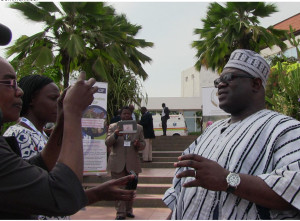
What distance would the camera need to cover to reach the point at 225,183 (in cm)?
150

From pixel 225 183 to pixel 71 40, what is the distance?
8591 mm

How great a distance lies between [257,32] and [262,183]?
44.0 feet

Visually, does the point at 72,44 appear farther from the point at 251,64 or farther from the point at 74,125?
the point at 74,125

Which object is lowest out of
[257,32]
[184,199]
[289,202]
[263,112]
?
[184,199]

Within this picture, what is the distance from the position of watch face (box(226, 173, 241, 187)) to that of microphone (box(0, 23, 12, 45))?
3.64 ft

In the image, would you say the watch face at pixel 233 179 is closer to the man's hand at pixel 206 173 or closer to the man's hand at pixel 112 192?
the man's hand at pixel 206 173

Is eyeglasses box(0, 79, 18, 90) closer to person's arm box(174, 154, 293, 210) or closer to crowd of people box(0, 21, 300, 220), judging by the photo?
crowd of people box(0, 21, 300, 220)

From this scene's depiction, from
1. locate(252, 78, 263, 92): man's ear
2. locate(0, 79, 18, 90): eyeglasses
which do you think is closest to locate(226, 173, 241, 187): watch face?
locate(252, 78, 263, 92): man's ear

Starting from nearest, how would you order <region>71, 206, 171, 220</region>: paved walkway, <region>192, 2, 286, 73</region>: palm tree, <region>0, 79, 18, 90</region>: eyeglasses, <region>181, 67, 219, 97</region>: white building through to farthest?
<region>0, 79, 18, 90</region>: eyeglasses
<region>71, 206, 171, 220</region>: paved walkway
<region>192, 2, 286, 73</region>: palm tree
<region>181, 67, 219, 97</region>: white building

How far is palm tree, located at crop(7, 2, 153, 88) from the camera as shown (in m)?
9.36

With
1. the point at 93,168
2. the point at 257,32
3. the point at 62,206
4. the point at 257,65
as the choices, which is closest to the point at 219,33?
the point at 257,32

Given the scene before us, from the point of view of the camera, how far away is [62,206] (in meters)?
1.08

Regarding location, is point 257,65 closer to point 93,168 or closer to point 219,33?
point 93,168

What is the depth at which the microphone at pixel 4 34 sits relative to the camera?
4.00 ft
